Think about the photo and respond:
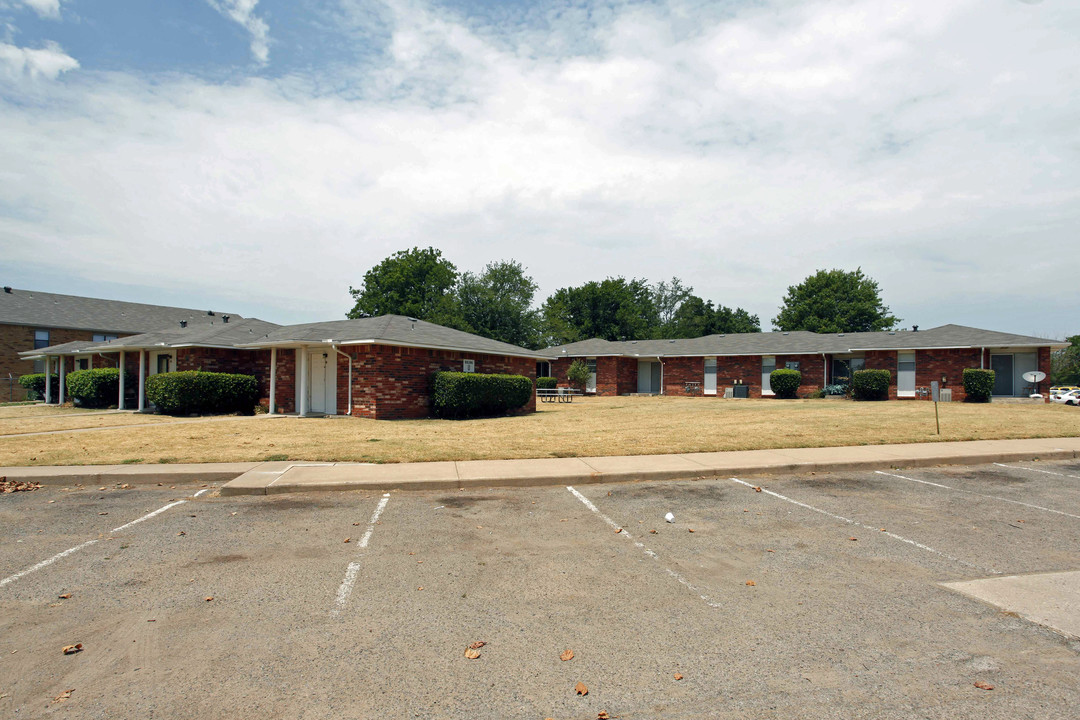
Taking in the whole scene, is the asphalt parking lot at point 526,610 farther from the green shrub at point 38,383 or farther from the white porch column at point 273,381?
the green shrub at point 38,383

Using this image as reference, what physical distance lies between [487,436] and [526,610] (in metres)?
9.82

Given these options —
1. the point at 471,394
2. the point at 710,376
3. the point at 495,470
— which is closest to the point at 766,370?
the point at 710,376

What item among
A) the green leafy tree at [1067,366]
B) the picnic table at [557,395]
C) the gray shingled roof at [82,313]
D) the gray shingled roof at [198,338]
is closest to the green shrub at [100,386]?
the gray shingled roof at [198,338]

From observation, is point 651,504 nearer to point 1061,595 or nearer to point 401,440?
point 1061,595

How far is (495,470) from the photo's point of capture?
30.2 feet

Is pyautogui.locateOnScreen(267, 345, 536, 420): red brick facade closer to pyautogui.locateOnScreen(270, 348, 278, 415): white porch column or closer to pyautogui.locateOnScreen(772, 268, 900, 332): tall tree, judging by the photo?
pyautogui.locateOnScreen(270, 348, 278, 415): white porch column

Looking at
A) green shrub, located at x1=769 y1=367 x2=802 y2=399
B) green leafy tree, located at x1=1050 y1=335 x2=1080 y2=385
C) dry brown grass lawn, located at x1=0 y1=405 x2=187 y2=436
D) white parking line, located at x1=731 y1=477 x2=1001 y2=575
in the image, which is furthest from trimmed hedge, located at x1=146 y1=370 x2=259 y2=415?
green leafy tree, located at x1=1050 y1=335 x2=1080 y2=385

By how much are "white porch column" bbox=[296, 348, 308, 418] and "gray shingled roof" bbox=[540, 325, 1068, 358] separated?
10.6 metres

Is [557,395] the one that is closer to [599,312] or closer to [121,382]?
[121,382]

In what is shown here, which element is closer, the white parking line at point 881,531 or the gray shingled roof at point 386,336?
the white parking line at point 881,531

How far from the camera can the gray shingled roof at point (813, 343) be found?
27828 mm

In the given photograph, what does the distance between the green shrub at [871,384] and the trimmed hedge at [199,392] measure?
89.8 feet

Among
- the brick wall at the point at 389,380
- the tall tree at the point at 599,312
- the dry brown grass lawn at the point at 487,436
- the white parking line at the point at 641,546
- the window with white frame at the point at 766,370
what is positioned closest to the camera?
the white parking line at the point at 641,546

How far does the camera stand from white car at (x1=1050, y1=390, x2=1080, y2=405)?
30.4 metres
